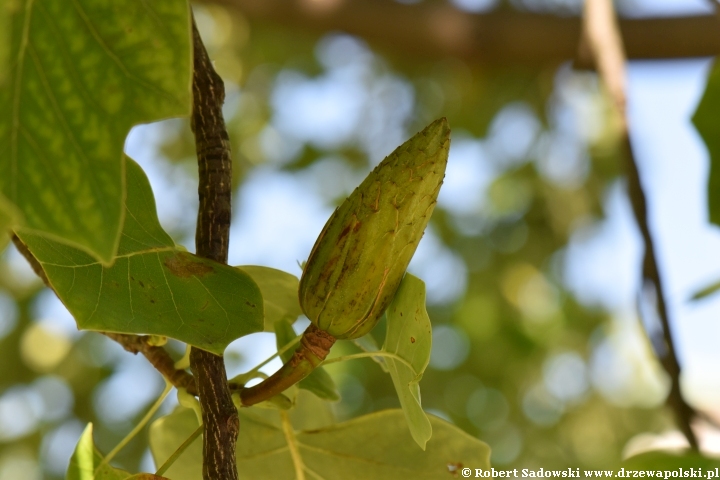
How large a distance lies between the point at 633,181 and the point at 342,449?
1.97 ft

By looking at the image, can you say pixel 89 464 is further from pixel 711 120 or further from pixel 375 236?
pixel 711 120

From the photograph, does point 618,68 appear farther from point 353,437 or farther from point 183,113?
point 183,113

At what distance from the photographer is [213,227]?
0.64m

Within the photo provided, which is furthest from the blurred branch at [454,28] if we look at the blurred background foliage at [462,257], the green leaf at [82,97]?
the green leaf at [82,97]

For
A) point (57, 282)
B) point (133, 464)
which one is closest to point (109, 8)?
point (57, 282)

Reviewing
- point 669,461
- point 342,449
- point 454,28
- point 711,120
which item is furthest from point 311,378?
point 454,28

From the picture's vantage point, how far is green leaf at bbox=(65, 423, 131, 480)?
728 millimetres

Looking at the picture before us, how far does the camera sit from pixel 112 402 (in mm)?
2904

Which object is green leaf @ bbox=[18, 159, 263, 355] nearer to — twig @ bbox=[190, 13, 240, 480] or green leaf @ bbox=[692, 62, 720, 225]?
twig @ bbox=[190, 13, 240, 480]

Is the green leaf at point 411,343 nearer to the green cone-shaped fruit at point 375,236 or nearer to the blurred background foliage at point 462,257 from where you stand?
the green cone-shaped fruit at point 375,236

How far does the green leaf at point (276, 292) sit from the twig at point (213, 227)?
0.12 m

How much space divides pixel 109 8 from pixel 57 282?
0.24 m

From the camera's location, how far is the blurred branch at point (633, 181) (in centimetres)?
97

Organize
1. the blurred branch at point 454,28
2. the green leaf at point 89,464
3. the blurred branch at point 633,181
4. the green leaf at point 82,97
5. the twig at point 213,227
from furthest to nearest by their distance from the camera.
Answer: the blurred branch at point 454,28
the blurred branch at point 633,181
the green leaf at point 89,464
the twig at point 213,227
the green leaf at point 82,97
